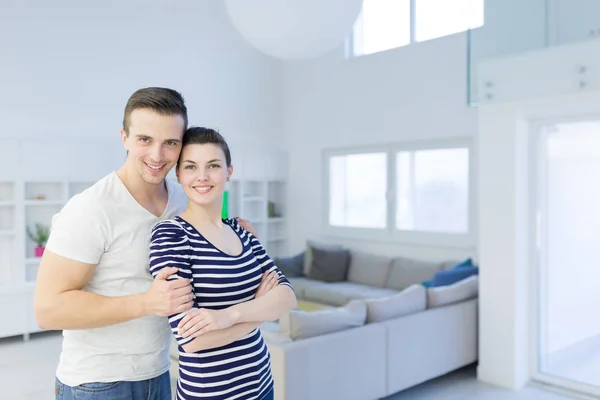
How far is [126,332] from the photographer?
1.53 m

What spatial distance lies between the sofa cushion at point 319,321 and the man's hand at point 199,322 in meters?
1.90

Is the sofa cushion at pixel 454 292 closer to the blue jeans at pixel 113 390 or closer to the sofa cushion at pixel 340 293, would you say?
the sofa cushion at pixel 340 293

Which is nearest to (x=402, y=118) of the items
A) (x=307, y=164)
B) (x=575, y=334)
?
(x=307, y=164)

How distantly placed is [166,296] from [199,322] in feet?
0.40

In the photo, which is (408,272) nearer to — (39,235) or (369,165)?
(369,165)

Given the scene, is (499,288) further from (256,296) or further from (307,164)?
(307,164)

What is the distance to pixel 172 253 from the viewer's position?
4.76ft

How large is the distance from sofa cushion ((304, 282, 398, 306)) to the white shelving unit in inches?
63.4

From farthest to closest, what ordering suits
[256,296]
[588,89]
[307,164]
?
[307,164]
[588,89]
[256,296]

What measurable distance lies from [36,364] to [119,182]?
4.22 meters

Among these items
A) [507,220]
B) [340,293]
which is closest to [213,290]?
[507,220]

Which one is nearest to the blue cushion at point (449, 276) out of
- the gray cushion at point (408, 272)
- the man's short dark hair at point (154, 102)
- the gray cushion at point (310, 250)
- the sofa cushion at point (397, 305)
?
the sofa cushion at point (397, 305)

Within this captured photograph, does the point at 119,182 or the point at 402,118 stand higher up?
the point at 402,118

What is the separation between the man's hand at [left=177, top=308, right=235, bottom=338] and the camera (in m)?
1.43
